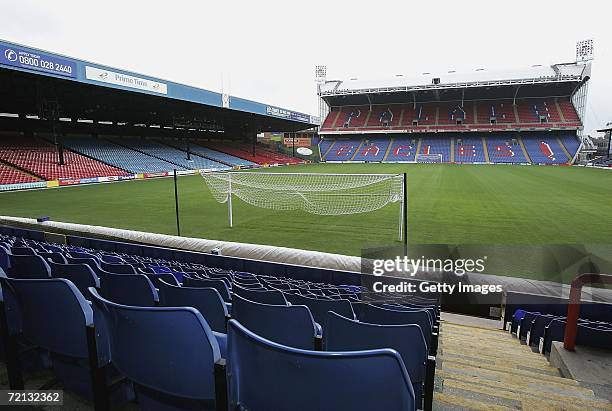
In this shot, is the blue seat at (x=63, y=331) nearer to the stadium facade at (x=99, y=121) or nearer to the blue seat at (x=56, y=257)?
the blue seat at (x=56, y=257)

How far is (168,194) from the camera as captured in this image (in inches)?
765

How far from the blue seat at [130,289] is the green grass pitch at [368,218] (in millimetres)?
6544

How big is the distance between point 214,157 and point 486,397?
142 feet

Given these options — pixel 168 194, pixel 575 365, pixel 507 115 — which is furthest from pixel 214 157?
pixel 507 115

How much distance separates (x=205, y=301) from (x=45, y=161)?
104ft

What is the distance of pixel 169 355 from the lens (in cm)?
159

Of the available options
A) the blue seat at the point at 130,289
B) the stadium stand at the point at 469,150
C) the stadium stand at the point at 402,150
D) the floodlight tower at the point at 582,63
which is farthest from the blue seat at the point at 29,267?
the floodlight tower at the point at 582,63

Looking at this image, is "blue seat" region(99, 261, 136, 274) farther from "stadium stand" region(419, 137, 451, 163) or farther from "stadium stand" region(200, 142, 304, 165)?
"stadium stand" region(419, 137, 451, 163)

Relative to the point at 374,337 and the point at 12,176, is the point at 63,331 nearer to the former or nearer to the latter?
the point at 374,337

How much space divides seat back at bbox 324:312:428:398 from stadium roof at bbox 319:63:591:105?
59.1 m

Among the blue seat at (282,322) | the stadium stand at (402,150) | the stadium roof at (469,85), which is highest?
the stadium roof at (469,85)

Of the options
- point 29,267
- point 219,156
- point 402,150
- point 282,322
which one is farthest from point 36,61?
point 402,150

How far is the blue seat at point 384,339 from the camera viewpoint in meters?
2.03

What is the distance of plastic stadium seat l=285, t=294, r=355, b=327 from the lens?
293cm
